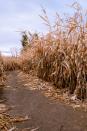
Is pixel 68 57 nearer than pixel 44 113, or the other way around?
pixel 44 113

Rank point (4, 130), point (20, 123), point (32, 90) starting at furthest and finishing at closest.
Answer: point (32, 90) → point (20, 123) → point (4, 130)

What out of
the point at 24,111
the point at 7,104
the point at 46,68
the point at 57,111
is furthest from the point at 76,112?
the point at 46,68

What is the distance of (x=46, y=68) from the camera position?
6.53 m

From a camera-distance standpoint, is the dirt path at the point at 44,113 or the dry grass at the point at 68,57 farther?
the dry grass at the point at 68,57

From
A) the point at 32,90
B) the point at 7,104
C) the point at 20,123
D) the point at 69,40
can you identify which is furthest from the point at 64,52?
the point at 20,123

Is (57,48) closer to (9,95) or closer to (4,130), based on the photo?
(9,95)

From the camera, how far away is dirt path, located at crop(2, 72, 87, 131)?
3388 mm

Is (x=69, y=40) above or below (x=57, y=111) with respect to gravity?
above

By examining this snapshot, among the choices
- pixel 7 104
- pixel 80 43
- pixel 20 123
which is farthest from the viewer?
pixel 80 43

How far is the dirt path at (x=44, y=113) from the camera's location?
3388mm

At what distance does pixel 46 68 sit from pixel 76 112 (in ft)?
8.36

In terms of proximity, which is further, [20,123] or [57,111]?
[57,111]

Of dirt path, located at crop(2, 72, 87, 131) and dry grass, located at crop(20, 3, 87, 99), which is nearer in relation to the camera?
dirt path, located at crop(2, 72, 87, 131)

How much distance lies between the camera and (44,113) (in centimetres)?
400
